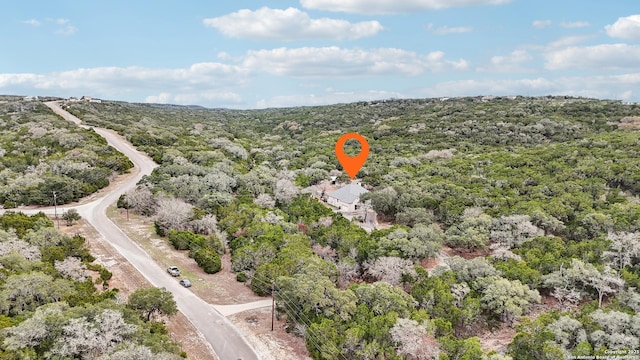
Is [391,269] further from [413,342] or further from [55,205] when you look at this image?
[55,205]

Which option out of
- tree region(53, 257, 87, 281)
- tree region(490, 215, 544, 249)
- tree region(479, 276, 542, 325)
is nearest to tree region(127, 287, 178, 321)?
tree region(53, 257, 87, 281)

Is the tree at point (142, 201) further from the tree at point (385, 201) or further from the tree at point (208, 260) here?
the tree at point (385, 201)

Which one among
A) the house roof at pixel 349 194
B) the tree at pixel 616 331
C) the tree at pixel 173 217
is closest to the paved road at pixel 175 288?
the tree at pixel 173 217

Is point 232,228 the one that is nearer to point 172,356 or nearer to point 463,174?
point 172,356

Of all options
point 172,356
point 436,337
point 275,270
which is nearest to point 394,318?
point 436,337

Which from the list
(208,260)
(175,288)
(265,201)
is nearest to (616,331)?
(208,260)

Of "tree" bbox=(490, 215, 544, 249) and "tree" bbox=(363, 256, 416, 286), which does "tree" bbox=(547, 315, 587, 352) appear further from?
"tree" bbox=(490, 215, 544, 249)
